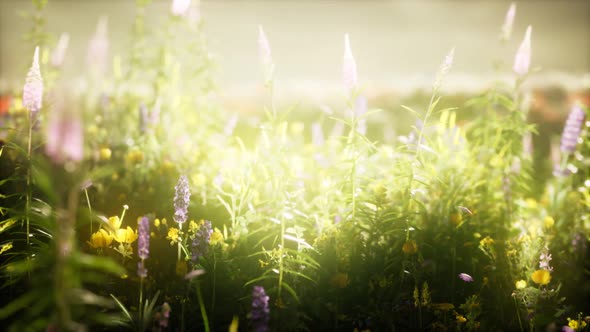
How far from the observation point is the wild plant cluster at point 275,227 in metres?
1.97

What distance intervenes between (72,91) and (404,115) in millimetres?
9287

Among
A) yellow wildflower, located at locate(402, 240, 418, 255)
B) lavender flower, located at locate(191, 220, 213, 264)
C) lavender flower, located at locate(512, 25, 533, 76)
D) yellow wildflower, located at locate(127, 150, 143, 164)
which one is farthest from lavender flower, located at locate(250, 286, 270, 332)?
lavender flower, located at locate(512, 25, 533, 76)

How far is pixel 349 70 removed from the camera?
87.4 inches

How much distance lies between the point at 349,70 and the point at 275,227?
1.18 m

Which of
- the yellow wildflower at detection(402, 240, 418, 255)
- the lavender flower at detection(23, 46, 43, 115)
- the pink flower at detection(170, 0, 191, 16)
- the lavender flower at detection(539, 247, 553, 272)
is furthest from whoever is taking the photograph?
the pink flower at detection(170, 0, 191, 16)

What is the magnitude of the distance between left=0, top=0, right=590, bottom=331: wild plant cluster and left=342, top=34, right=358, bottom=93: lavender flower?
0.01 metres

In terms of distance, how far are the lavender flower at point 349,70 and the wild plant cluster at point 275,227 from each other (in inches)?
0.4

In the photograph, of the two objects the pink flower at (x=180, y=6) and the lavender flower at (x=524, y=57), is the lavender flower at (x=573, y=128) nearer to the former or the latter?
the lavender flower at (x=524, y=57)

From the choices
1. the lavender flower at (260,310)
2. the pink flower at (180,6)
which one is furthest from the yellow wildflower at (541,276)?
the pink flower at (180,6)

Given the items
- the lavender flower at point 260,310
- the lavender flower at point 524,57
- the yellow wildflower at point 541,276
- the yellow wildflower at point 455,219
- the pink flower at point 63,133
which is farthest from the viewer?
the lavender flower at point 524,57

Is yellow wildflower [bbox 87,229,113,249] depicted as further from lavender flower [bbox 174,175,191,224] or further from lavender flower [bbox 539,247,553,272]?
lavender flower [bbox 539,247,553,272]

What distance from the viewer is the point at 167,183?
3498 millimetres

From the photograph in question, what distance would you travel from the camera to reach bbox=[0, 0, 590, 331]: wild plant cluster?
1.97 m

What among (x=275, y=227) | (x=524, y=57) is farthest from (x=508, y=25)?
(x=275, y=227)
